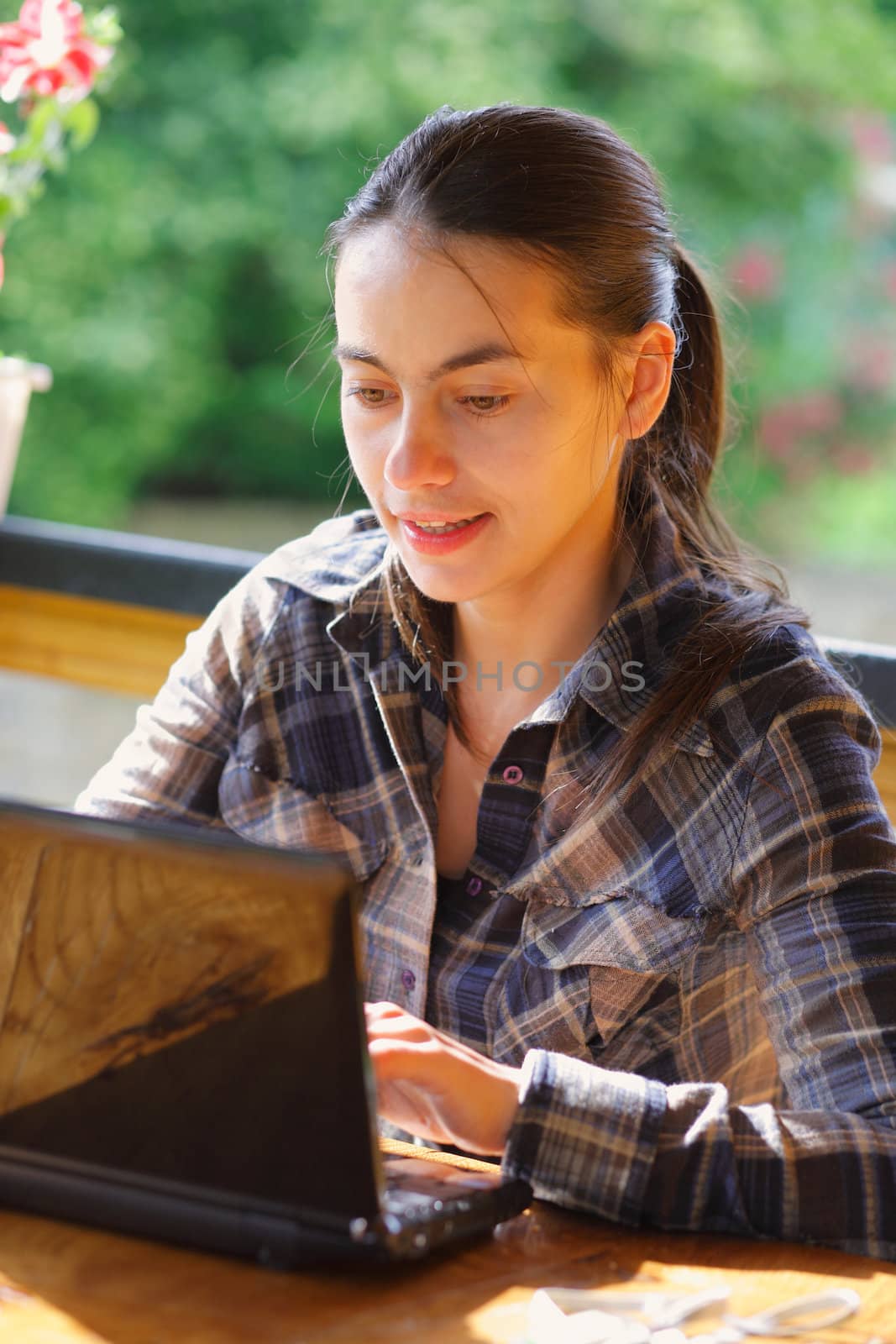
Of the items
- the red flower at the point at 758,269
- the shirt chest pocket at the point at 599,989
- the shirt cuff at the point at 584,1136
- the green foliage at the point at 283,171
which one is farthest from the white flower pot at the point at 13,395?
the red flower at the point at 758,269

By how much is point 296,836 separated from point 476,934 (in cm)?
20

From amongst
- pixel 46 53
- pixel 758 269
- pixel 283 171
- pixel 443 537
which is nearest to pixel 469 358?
pixel 443 537

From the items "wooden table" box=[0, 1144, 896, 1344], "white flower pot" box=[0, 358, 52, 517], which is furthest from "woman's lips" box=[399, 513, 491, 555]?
"white flower pot" box=[0, 358, 52, 517]

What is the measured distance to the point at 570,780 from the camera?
4.19ft

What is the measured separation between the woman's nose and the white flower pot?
44.1 inches

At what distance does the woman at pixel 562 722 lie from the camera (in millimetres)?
1063

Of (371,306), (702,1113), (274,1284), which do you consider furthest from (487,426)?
(274,1284)

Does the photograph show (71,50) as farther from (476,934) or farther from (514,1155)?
(514,1155)

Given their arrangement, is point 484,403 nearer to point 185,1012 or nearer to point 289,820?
point 289,820

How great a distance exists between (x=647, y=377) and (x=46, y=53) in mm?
1161

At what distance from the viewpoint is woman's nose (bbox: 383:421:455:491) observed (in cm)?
117

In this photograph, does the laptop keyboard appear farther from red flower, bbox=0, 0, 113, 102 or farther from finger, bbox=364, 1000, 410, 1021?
red flower, bbox=0, 0, 113, 102

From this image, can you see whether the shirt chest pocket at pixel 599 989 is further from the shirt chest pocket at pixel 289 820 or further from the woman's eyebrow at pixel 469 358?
the woman's eyebrow at pixel 469 358

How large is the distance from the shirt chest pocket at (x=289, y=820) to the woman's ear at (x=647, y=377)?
429 mm
